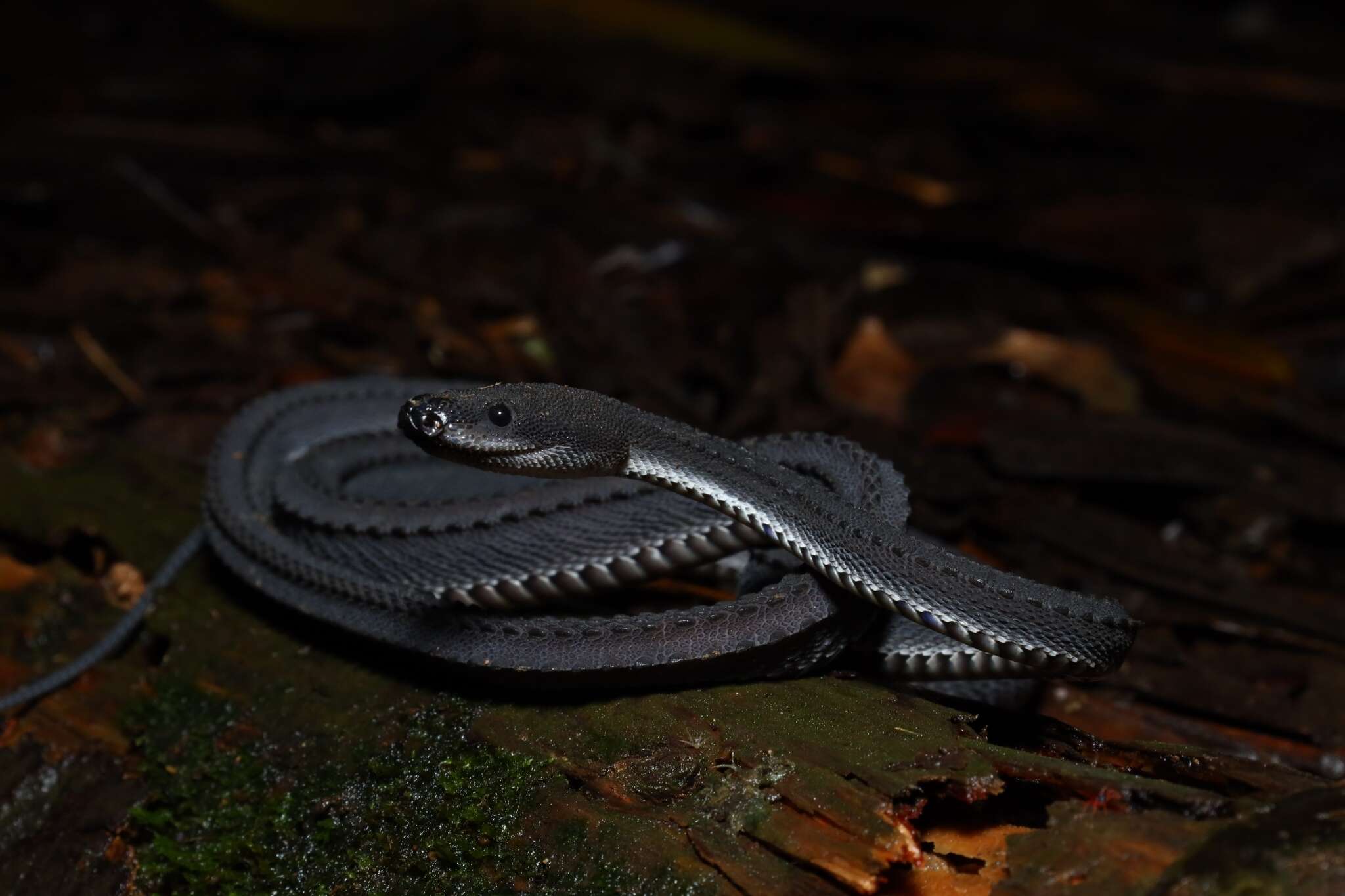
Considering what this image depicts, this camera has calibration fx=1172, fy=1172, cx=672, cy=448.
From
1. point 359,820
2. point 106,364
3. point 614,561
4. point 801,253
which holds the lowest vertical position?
point 359,820

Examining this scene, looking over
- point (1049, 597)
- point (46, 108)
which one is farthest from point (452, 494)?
point (46, 108)

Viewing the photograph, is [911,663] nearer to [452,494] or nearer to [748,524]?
[748,524]

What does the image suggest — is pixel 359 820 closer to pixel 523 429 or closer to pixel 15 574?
pixel 523 429

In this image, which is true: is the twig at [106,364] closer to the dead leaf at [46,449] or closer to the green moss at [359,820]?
the dead leaf at [46,449]

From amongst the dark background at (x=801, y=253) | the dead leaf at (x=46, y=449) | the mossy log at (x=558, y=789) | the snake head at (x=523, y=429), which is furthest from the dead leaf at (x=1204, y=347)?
the dead leaf at (x=46, y=449)

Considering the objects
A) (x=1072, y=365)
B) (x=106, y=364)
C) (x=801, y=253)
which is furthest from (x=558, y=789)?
(x=801, y=253)

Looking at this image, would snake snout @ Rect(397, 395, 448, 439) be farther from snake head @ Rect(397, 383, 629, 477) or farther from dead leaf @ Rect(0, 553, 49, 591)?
dead leaf @ Rect(0, 553, 49, 591)

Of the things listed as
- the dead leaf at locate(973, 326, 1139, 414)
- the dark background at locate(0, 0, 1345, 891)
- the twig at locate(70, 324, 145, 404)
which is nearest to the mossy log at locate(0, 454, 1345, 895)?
the dark background at locate(0, 0, 1345, 891)
